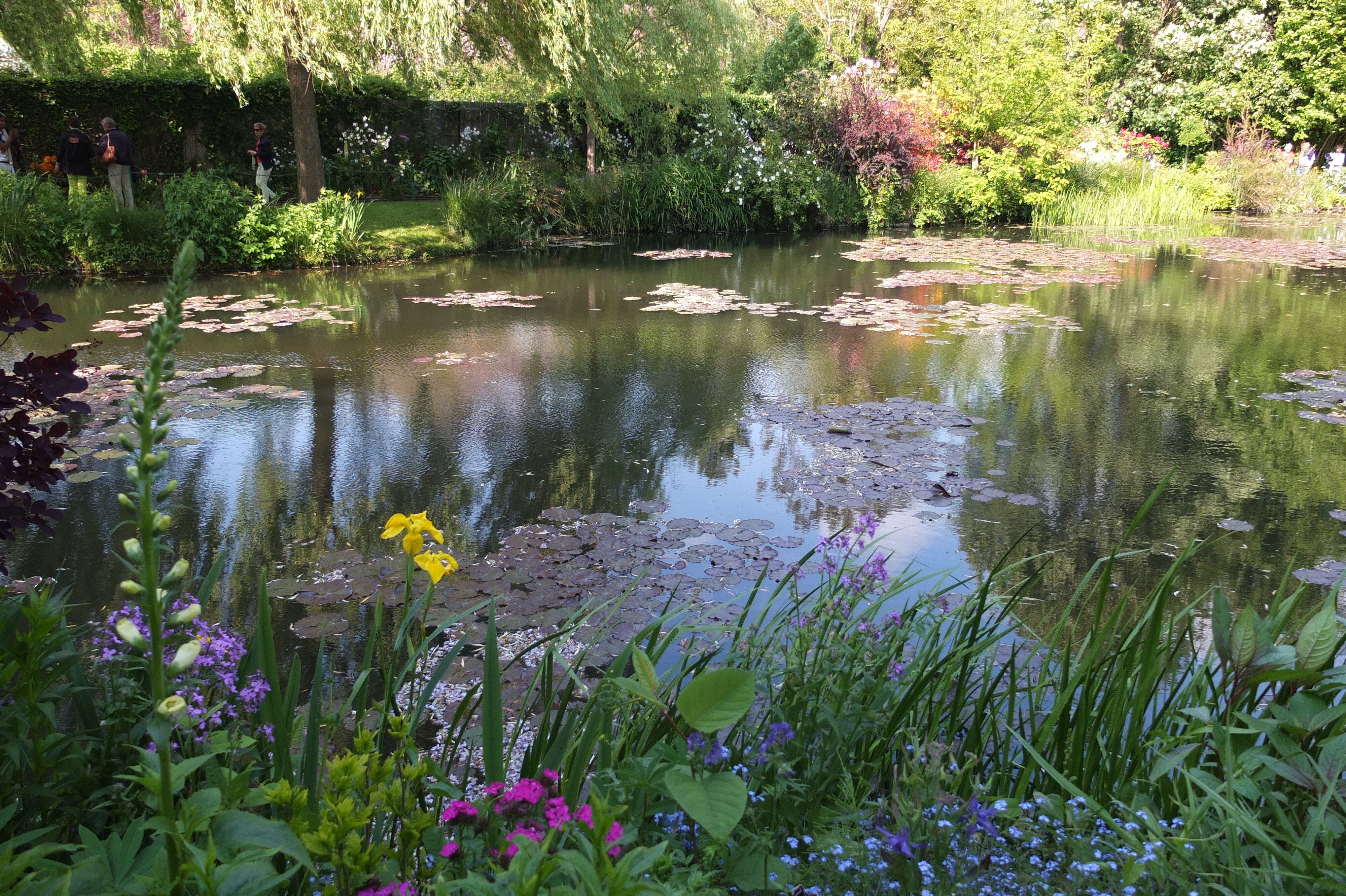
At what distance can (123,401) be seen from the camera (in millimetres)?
5414

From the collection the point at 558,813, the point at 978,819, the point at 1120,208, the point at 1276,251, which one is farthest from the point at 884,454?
the point at 1120,208

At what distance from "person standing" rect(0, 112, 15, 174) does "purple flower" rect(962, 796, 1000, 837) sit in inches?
619

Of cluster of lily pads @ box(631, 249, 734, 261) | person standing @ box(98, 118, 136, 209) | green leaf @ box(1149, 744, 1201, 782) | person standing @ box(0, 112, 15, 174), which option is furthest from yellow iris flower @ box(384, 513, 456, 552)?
person standing @ box(0, 112, 15, 174)

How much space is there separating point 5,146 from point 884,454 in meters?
13.9

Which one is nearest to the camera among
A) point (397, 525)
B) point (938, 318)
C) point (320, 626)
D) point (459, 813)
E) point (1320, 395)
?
point (459, 813)

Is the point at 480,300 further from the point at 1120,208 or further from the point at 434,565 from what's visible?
the point at 1120,208

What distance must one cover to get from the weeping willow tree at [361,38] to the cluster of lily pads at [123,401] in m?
5.83

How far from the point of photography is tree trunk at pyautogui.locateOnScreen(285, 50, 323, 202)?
13062 mm

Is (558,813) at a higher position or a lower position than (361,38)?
lower

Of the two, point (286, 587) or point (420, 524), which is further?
point (286, 587)

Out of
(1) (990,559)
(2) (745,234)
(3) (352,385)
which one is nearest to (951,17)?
(2) (745,234)

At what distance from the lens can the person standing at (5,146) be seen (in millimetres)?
13320

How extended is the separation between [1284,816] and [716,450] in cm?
431

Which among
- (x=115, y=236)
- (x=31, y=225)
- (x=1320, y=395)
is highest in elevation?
(x=31, y=225)
